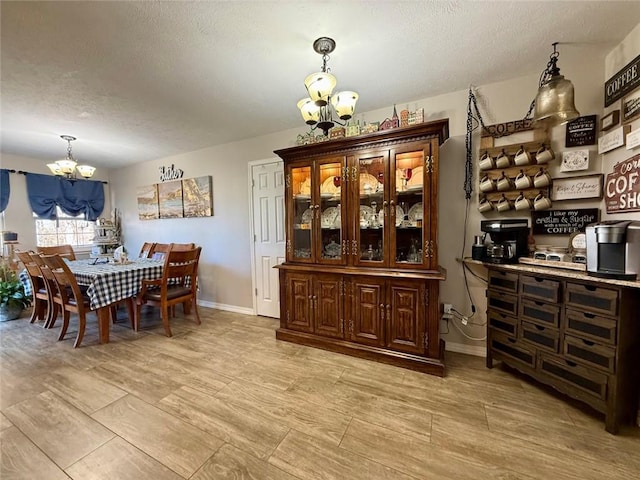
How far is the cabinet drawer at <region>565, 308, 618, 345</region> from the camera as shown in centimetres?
144

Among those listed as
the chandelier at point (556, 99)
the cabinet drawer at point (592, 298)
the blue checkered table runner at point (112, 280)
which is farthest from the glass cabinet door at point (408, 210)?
the blue checkered table runner at point (112, 280)

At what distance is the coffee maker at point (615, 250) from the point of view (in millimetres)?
1381

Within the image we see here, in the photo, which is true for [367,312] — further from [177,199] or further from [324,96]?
[177,199]

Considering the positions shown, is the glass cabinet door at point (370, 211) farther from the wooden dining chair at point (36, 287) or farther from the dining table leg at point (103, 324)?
the wooden dining chair at point (36, 287)

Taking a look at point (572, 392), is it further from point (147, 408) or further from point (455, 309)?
point (147, 408)

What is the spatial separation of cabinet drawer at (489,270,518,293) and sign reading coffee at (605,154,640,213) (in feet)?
2.49

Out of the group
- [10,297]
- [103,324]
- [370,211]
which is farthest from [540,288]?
[10,297]

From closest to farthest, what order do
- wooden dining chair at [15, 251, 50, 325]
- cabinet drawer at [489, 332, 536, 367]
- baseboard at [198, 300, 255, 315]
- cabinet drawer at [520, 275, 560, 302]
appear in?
1. cabinet drawer at [520, 275, 560, 302]
2. cabinet drawer at [489, 332, 536, 367]
3. wooden dining chair at [15, 251, 50, 325]
4. baseboard at [198, 300, 255, 315]

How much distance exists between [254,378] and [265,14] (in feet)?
8.32

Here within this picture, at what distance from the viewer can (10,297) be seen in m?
3.43

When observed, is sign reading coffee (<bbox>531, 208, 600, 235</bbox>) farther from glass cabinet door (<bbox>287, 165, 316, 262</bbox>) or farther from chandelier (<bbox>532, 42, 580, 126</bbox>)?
glass cabinet door (<bbox>287, 165, 316, 262</bbox>)

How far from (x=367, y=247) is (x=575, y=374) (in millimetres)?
1614

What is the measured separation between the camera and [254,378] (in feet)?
6.77

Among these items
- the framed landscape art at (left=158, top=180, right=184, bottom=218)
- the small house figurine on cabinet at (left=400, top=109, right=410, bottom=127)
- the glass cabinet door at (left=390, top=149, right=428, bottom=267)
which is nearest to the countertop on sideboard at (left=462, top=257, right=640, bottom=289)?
the glass cabinet door at (left=390, top=149, right=428, bottom=267)
